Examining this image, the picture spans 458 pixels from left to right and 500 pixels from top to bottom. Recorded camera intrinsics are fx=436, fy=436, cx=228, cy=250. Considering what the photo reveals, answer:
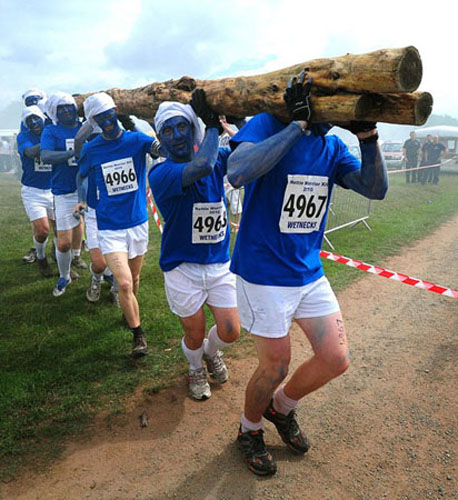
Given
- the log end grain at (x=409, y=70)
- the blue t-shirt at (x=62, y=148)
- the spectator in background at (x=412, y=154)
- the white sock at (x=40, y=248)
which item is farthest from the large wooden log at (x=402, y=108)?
the spectator in background at (x=412, y=154)

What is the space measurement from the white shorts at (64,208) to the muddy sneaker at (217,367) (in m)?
3.04

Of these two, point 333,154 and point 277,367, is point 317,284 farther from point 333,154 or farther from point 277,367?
point 333,154

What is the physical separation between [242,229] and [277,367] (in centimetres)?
84

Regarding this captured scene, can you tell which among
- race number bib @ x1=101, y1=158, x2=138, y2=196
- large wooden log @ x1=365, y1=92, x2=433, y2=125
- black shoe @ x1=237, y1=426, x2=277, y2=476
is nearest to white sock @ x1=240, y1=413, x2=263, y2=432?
black shoe @ x1=237, y1=426, x2=277, y2=476

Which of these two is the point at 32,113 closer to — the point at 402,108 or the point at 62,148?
the point at 62,148

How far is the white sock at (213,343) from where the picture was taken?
3.49 m

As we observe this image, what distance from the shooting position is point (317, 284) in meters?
2.61

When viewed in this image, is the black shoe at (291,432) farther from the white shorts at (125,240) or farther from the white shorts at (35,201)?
the white shorts at (35,201)

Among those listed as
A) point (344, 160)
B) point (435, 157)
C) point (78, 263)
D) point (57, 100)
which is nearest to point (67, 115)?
point (57, 100)

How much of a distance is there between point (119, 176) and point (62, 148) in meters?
1.74

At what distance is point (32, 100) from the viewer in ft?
21.6

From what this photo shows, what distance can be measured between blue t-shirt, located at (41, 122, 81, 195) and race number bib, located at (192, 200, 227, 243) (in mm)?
3089

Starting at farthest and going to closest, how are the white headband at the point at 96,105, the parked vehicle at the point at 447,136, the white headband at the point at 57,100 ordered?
1. the parked vehicle at the point at 447,136
2. the white headband at the point at 57,100
3. the white headband at the point at 96,105

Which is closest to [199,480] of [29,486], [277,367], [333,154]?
[277,367]
